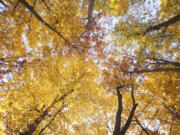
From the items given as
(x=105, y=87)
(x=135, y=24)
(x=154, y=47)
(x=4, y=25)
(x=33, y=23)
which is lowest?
(x=105, y=87)

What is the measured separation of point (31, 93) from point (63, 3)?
425 centimetres

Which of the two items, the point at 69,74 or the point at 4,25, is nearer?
the point at 4,25

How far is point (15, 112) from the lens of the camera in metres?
3.90

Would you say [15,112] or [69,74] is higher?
[69,74]

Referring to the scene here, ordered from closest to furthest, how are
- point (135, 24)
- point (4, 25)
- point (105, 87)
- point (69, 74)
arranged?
point (4, 25) < point (135, 24) < point (69, 74) < point (105, 87)

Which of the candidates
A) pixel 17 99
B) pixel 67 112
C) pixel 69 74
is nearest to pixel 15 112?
pixel 17 99

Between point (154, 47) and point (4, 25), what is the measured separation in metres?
7.01

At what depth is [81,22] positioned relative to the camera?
462 centimetres

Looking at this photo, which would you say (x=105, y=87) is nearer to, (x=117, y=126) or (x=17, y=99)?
(x=117, y=126)

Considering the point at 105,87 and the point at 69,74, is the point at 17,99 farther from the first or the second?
the point at 105,87

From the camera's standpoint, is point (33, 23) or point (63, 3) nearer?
point (63, 3)

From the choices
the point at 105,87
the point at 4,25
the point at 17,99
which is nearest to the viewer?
the point at 4,25

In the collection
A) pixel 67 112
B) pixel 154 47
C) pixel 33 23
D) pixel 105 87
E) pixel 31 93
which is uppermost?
pixel 154 47

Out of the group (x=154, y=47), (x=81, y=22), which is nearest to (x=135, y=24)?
(x=154, y=47)
